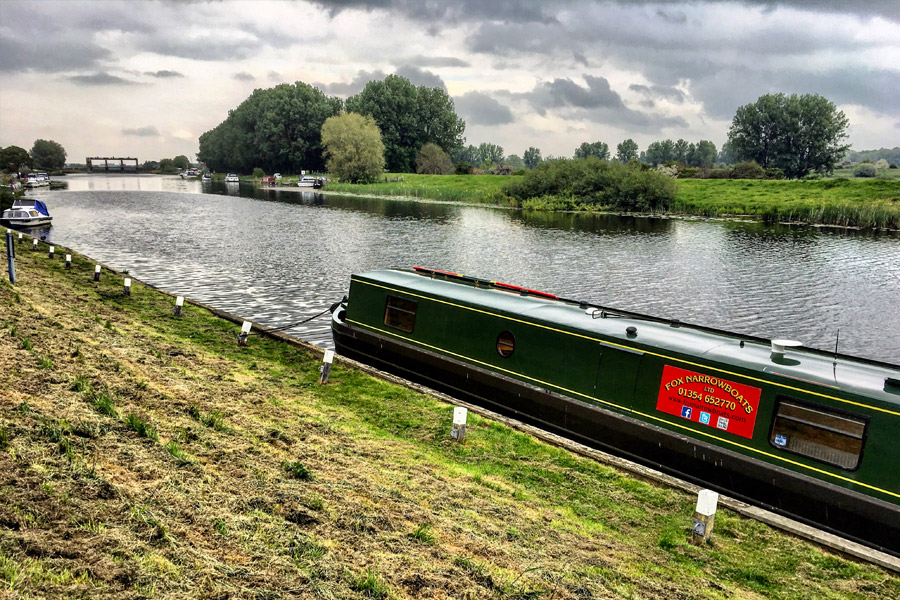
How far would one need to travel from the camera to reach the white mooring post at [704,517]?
8.52 metres

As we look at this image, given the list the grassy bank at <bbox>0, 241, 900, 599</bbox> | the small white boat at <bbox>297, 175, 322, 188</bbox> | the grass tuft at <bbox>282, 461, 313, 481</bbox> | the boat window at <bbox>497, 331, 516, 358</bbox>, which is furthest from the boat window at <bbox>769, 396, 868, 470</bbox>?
the small white boat at <bbox>297, 175, 322, 188</bbox>

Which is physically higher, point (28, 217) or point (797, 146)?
point (797, 146)

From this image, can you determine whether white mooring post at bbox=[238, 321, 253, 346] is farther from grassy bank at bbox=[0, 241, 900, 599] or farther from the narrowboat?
the narrowboat

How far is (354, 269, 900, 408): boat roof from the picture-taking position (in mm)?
9961

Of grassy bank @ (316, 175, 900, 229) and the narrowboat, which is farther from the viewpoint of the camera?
grassy bank @ (316, 175, 900, 229)

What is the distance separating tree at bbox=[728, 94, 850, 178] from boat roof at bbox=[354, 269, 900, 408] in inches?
4862

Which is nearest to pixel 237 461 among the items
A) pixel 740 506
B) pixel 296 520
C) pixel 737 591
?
pixel 296 520

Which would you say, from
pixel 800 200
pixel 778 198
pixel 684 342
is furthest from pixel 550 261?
pixel 778 198

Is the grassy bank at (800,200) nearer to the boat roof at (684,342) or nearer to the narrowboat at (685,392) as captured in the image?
the boat roof at (684,342)

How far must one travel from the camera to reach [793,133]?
388ft

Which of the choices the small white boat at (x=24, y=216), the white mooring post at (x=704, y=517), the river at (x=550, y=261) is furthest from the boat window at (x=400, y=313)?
the small white boat at (x=24, y=216)

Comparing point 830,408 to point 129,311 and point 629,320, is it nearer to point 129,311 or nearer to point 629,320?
point 629,320

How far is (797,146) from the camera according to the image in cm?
11944

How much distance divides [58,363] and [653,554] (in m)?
10.2
